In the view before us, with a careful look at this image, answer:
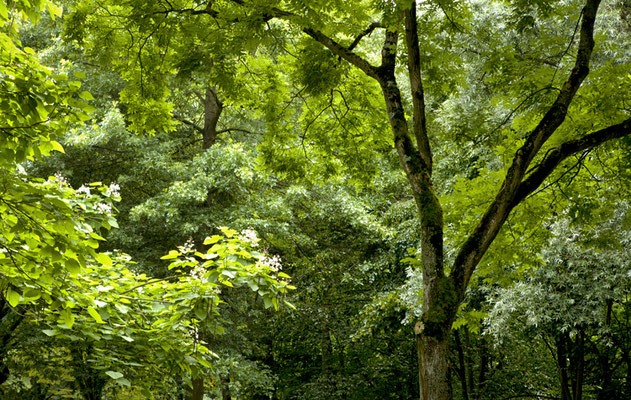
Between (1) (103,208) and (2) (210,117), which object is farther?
(2) (210,117)

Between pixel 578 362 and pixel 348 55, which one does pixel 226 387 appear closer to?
pixel 578 362

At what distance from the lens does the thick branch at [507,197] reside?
3.36m

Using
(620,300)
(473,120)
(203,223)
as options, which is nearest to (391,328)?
(203,223)

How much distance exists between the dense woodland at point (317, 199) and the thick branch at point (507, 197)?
0.05 feet

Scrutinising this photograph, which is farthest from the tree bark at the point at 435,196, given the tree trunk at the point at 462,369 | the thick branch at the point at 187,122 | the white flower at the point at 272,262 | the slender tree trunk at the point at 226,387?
the thick branch at the point at 187,122

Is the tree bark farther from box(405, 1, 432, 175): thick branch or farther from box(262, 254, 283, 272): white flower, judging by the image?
box(262, 254, 283, 272): white flower

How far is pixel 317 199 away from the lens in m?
11.4

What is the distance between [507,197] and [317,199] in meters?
8.08

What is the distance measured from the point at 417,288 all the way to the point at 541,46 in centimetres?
492

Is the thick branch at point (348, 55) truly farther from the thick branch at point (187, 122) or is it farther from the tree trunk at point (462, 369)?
the tree trunk at point (462, 369)

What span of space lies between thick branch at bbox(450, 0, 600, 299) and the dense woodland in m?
0.02

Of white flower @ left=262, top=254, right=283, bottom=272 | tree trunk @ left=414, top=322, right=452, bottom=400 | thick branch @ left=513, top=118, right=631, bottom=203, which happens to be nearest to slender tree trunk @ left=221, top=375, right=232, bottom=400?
white flower @ left=262, top=254, right=283, bottom=272

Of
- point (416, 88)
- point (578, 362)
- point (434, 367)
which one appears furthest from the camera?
point (578, 362)

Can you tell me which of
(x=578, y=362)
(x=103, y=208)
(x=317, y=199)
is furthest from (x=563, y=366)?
(x=103, y=208)
